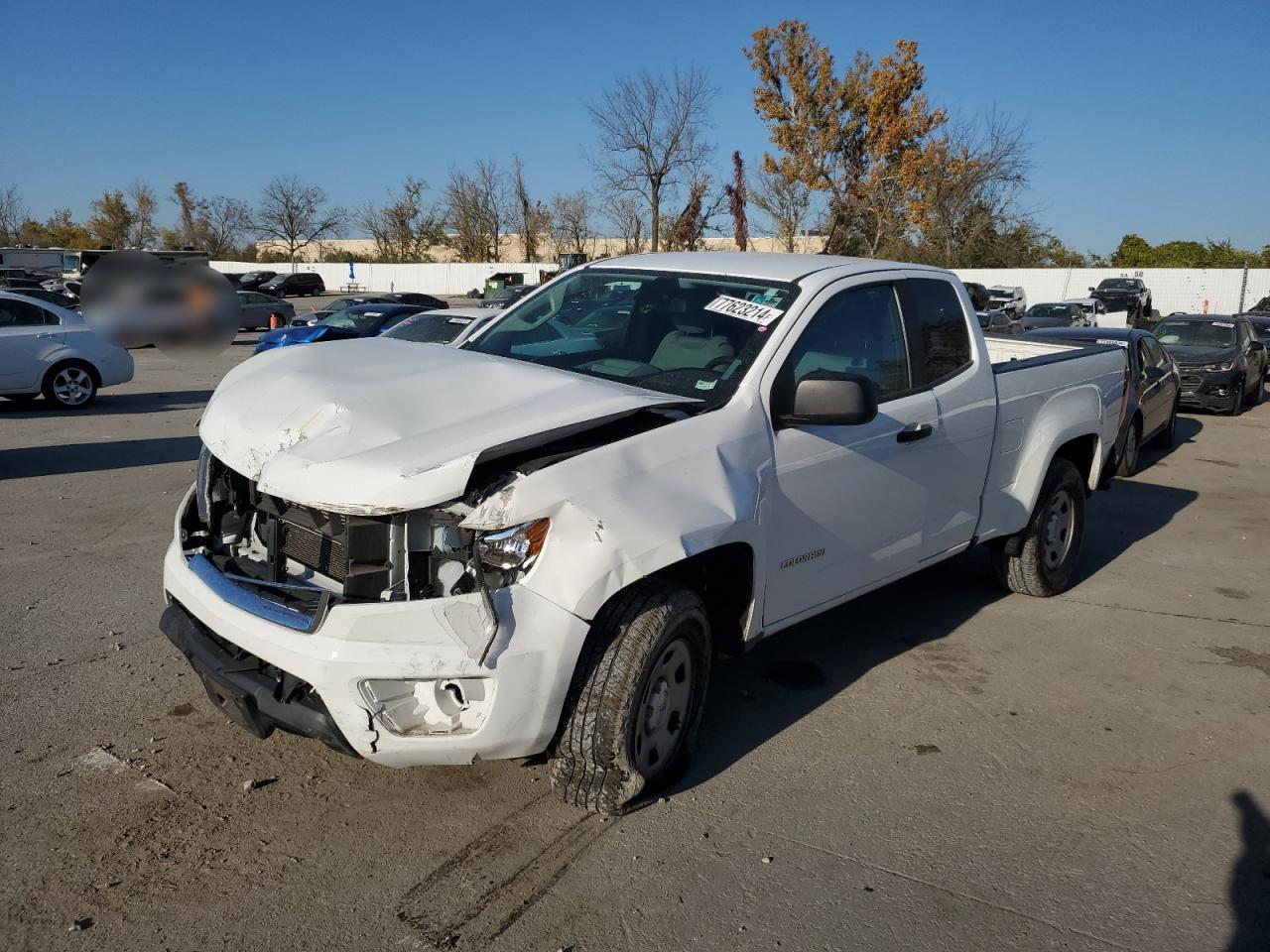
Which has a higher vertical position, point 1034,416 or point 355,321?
point 355,321

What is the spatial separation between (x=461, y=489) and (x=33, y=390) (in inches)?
506

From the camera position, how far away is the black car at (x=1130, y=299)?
3609cm

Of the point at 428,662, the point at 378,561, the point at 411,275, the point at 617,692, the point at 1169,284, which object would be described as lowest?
the point at 617,692

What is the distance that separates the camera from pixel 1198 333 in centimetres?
1712

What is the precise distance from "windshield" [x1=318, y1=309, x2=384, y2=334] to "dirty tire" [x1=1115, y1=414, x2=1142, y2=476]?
1267 cm

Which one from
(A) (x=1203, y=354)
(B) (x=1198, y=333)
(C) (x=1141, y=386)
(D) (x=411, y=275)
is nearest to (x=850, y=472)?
(C) (x=1141, y=386)

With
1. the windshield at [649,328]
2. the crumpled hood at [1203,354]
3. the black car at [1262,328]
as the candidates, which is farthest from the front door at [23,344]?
the black car at [1262,328]

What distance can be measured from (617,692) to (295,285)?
54860mm

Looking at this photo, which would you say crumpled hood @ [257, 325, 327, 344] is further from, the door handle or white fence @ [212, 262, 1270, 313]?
white fence @ [212, 262, 1270, 313]

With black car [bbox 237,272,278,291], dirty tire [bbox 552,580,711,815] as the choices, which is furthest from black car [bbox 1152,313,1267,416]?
black car [bbox 237,272,278,291]

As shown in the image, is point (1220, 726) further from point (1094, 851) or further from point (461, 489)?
point (461, 489)

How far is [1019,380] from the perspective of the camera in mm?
5504

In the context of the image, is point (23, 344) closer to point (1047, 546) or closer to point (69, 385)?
point (69, 385)

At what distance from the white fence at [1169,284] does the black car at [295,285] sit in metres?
33.9
